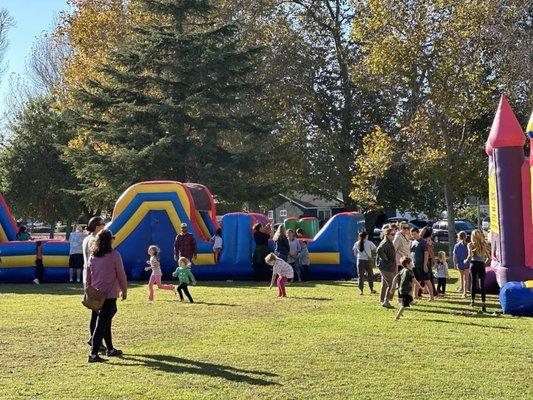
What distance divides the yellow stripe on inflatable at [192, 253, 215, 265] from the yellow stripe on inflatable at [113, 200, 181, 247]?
0.93 meters

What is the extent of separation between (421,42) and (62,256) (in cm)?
1371

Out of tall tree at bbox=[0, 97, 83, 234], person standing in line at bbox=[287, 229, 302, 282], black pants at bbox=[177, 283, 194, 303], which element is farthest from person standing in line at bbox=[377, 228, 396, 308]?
tall tree at bbox=[0, 97, 83, 234]

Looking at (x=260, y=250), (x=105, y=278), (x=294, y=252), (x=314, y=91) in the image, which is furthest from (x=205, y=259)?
(x=314, y=91)

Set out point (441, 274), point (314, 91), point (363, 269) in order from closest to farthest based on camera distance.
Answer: point (363, 269), point (441, 274), point (314, 91)

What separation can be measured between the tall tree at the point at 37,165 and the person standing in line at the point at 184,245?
808 inches

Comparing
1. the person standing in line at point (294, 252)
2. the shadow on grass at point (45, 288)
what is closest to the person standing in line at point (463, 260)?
the person standing in line at point (294, 252)

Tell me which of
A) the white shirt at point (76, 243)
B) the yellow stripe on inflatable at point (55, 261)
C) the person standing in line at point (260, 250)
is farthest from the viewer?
the yellow stripe on inflatable at point (55, 261)

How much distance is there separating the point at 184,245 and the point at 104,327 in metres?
9.10

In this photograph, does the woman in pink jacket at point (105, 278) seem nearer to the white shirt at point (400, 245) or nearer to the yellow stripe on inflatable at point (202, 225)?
the white shirt at point (400, 245)

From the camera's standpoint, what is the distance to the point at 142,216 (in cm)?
2025

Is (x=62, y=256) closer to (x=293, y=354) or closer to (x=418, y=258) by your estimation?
(x=418, y=258)

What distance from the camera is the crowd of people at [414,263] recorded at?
45.9 ft

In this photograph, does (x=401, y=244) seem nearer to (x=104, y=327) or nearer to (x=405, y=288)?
(x=405, y=288)

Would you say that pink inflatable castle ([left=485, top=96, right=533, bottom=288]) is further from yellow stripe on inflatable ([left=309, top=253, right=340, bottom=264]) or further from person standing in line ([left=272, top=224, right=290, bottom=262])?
yellow stripe on inflatable ([left=309, top=253, right=340, bottom=264])
